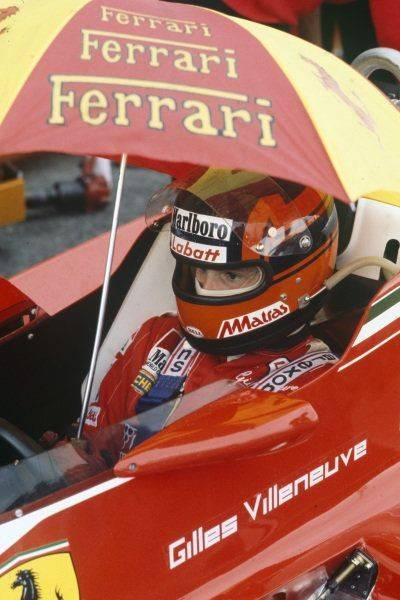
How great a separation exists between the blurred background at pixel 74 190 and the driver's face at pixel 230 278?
1.97 meters

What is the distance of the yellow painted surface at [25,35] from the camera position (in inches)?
71.5

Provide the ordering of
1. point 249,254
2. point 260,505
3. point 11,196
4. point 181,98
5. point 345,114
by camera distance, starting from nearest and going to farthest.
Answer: point 181,98 < point 345,114 < point 260,505 < point 249,254 < point 11,196

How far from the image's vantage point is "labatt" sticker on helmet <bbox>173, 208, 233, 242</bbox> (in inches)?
88.2

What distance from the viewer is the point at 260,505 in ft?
6.81

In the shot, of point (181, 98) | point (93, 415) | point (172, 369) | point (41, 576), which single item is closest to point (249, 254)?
point (172, 369)

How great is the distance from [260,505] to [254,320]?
0.44 m

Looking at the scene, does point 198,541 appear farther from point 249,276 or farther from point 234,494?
point 249,276

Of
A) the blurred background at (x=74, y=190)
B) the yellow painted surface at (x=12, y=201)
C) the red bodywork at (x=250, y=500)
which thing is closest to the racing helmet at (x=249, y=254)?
the red bodywork at (x=250, y=500)

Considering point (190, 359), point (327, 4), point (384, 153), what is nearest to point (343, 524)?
point (190, 359)

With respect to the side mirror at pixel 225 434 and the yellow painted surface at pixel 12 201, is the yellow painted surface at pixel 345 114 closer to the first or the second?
the side mirror at pixel 225 434

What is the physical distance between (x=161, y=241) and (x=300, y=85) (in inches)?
38.7

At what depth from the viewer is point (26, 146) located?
66.5 inches

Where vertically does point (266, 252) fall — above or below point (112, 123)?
below

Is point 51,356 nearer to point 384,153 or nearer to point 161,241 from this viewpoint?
point 161,241
